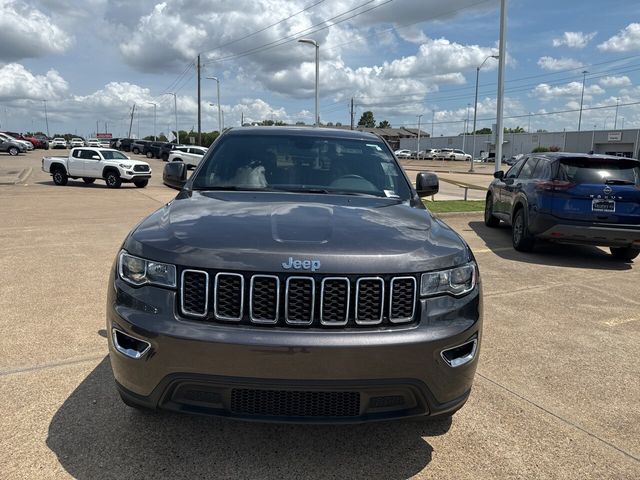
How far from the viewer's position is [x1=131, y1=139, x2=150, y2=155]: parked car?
185 feet

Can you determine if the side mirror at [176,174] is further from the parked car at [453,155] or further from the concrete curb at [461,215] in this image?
the parked car at [453,155]

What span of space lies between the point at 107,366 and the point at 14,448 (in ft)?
3.46

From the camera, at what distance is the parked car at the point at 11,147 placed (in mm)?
49500

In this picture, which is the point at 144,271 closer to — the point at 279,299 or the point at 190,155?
the point at 279,299

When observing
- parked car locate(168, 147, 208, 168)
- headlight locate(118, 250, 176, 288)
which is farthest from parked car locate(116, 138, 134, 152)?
headlight locate(118, 250, 176, 288)

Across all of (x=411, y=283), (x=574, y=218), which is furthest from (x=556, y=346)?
(x=574, y=218)

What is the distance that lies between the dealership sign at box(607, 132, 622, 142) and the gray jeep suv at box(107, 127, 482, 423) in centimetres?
7775

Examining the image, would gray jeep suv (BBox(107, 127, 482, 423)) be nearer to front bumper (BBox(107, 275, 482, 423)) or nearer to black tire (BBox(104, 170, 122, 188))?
front bumper (BBox(107, 275, 482, 423))

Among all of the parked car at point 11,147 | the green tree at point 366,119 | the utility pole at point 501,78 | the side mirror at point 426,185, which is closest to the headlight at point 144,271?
the side mirror at point 426,185

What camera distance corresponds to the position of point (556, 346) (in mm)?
4535

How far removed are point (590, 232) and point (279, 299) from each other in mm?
6929

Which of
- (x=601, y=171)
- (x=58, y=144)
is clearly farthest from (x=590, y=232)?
(x=58, y=144)

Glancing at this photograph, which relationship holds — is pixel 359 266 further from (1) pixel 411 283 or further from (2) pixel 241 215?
(2) pixel 241 215

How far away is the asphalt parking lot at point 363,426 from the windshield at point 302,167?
157cm
